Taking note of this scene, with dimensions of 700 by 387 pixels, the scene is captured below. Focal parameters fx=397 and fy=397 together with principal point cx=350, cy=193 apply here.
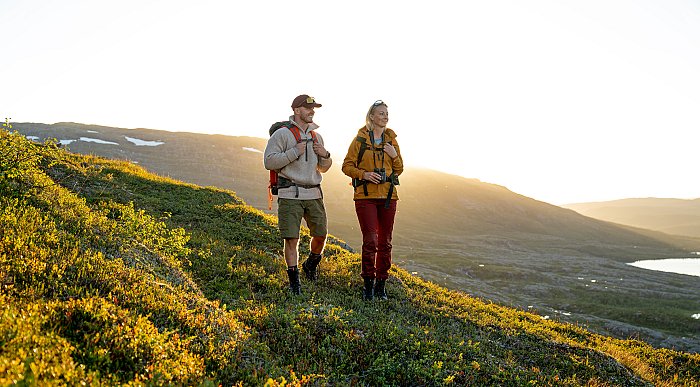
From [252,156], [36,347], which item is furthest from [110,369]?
[252,156]

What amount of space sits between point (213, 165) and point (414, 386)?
104m

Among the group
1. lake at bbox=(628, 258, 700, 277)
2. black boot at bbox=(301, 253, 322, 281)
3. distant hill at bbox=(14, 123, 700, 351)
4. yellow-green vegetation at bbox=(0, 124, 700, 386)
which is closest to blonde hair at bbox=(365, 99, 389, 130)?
black boot at bbox=(301, 253, 322, 281)

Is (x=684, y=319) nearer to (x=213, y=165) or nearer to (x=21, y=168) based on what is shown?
(x=21, y=168)

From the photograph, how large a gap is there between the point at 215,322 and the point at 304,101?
14.9 ft

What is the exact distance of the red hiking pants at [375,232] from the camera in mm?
8430

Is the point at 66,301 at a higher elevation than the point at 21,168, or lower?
lower

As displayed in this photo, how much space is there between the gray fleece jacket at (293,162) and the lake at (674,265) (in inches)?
3839

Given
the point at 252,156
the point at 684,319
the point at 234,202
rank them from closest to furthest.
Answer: the point at 234,202 < the point at 684,319 < the point at 252,156

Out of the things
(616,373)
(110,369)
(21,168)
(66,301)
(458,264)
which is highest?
(21,168)

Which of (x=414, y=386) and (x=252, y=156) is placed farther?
(x=252, y=156)

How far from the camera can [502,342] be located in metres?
8.18

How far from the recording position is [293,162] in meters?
8.02

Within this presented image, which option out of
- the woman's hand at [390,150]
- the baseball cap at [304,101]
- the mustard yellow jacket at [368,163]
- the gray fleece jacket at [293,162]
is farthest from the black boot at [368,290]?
the baseball cap at [304,101]

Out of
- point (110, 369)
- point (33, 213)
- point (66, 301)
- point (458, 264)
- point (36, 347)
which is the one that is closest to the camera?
point (36, 347)
